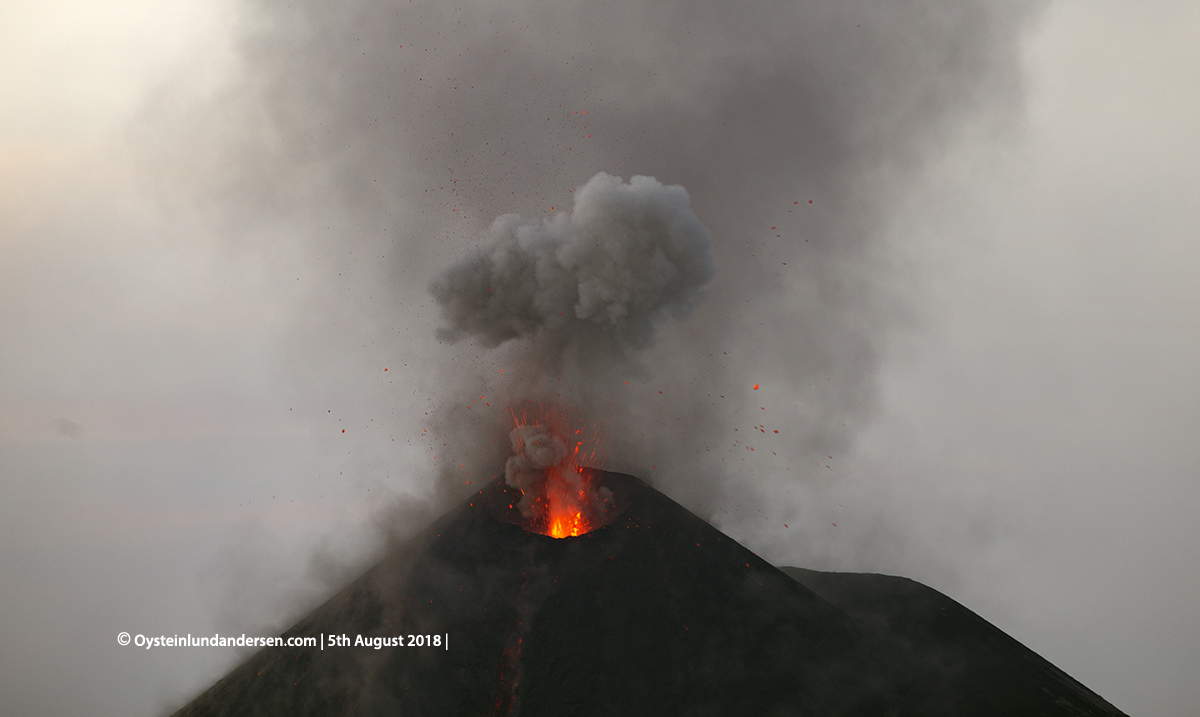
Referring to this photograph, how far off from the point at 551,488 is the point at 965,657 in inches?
949

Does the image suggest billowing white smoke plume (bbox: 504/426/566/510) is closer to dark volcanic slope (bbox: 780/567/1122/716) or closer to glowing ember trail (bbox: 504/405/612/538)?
glowing ember trail (bbox: 504/405/612/538)

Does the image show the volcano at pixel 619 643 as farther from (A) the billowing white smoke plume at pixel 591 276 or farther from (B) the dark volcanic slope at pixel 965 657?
(A) the billowing white smoke plume at pixel 591 276

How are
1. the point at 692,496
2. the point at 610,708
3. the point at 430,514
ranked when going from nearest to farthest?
the point at 610,708, the point at 430,514, the point at 692,496

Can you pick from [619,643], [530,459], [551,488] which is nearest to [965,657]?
[619,643]

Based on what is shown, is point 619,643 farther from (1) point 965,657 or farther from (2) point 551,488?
(1) point 965,657

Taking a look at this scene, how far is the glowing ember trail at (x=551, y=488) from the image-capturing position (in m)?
47.7

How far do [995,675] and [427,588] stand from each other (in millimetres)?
29506

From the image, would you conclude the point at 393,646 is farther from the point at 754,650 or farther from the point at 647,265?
the point at 647,265

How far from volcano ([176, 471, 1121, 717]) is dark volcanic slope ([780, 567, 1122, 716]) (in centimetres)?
13

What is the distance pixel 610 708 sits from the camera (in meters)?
37.2

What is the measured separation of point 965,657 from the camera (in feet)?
139

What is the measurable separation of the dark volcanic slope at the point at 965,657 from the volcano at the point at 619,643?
13cm

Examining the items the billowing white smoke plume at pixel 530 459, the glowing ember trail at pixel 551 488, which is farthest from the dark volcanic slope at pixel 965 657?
the billowing white smoke plume at pixel 530 459

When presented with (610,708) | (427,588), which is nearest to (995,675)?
(610,708)
